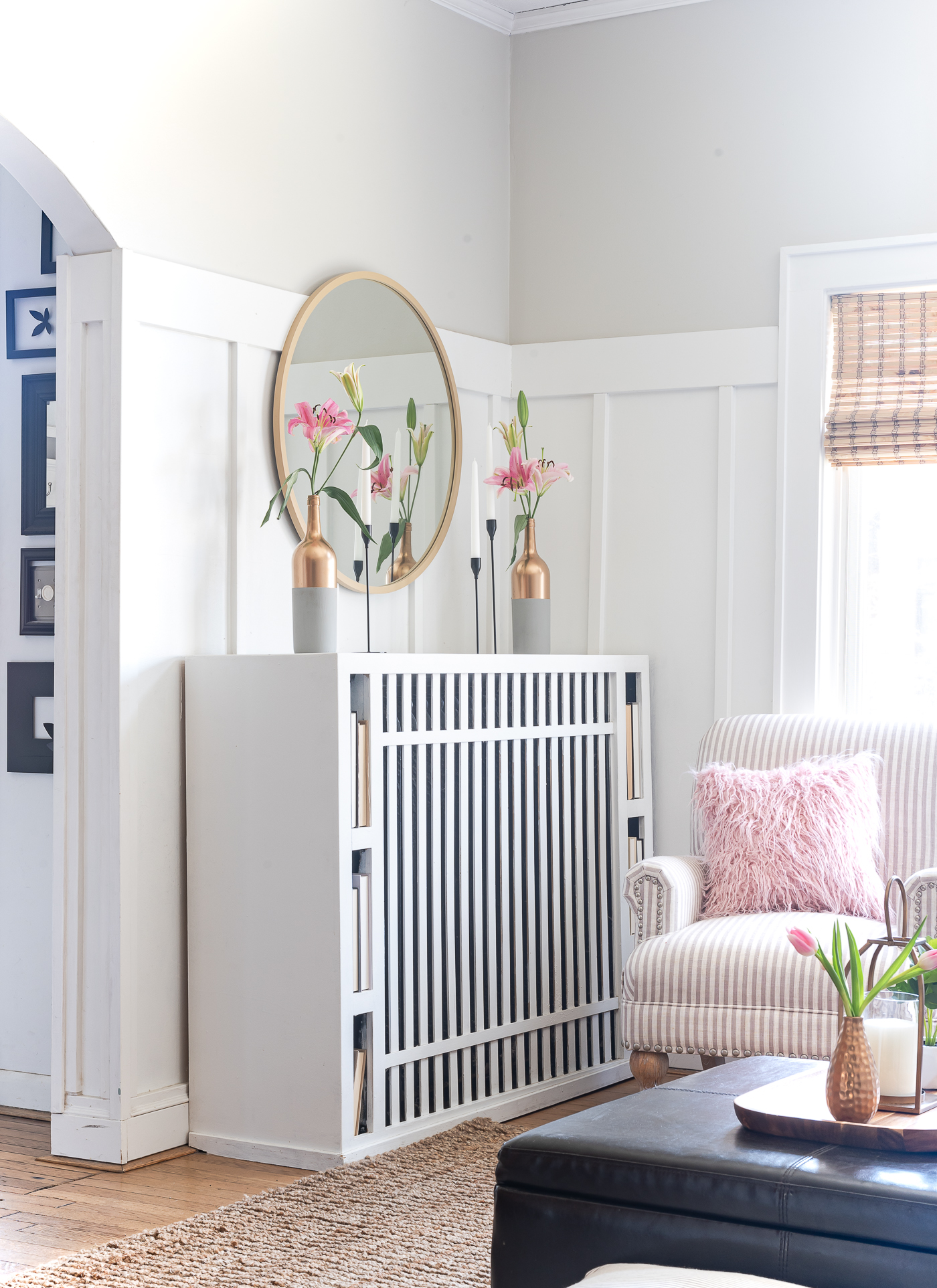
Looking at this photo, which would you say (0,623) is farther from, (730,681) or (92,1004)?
(730,681)

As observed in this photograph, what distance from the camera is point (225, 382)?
349 centimetres

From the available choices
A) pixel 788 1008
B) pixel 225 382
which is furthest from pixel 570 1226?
pixel 225 382

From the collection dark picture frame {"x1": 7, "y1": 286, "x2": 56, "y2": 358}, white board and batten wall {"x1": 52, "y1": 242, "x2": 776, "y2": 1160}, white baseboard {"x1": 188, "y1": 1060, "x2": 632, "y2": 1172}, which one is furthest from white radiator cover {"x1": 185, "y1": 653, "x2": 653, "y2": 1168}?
dark picture frame {"x1": 7, "y1": 286, "x2": 56, "y2": 358}

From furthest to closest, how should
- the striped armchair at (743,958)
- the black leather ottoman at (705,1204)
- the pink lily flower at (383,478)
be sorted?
the pink lily flower at (383,478), the striped armchair at (743,958), the black leather ottoman at (705,1204)

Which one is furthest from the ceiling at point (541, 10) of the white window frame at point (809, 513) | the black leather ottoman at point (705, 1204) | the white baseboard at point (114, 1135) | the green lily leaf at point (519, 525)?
the black leather ottoman at point (705, 1204)

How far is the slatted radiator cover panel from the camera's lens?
3278 millimetres

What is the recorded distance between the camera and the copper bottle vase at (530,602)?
4062 millimetres

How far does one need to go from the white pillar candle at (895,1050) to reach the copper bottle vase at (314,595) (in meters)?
1.60

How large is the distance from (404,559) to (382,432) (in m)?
0.35

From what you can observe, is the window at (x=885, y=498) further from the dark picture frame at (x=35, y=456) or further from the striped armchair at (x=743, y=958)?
the dark picture frame at (x=35, y=456)

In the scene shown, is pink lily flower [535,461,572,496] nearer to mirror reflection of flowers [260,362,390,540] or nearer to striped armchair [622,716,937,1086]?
mirror reflection of flowers [260,362,390,540]

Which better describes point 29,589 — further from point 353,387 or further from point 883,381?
point 883,381

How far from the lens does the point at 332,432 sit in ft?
11.2

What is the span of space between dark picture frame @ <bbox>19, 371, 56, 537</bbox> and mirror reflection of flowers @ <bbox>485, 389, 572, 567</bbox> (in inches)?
46.2
